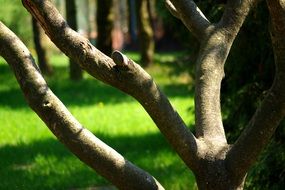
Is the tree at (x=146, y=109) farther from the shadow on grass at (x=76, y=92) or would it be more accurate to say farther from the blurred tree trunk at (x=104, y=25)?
the blurred tree trunk at (x=104, y=25)

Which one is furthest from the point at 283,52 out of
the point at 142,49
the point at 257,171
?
the point at 142,49

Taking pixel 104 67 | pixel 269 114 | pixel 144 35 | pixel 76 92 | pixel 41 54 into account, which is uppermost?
pixel 104 67

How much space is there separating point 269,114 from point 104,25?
14.7m

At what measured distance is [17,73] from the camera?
3754 millimetres

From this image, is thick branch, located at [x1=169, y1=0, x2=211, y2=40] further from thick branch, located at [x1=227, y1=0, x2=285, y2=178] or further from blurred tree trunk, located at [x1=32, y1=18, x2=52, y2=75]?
blurred tree trunk, located at [x1=32, y1=18, x2=52, y2=75]

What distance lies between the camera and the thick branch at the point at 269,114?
374 centimetres

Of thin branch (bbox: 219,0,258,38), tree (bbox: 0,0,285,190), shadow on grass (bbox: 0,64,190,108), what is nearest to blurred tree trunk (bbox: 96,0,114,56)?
shadow on grass (bbox: 0,64,190,108)

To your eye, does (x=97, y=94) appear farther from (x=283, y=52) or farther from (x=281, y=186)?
(x=283, y=52)

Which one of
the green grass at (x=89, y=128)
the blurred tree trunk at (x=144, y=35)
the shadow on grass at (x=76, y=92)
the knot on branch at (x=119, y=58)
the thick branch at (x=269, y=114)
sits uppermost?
the knot on branch at (x=119, y=58)

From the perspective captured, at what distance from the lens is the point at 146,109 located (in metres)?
3.85

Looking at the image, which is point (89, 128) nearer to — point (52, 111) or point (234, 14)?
point (234, 14)

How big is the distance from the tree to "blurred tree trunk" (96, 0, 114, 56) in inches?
549

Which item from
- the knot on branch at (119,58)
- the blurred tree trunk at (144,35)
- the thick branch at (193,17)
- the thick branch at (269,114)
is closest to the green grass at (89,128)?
the thick branch at (193,17)

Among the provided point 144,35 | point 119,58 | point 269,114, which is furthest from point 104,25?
point 119,58
